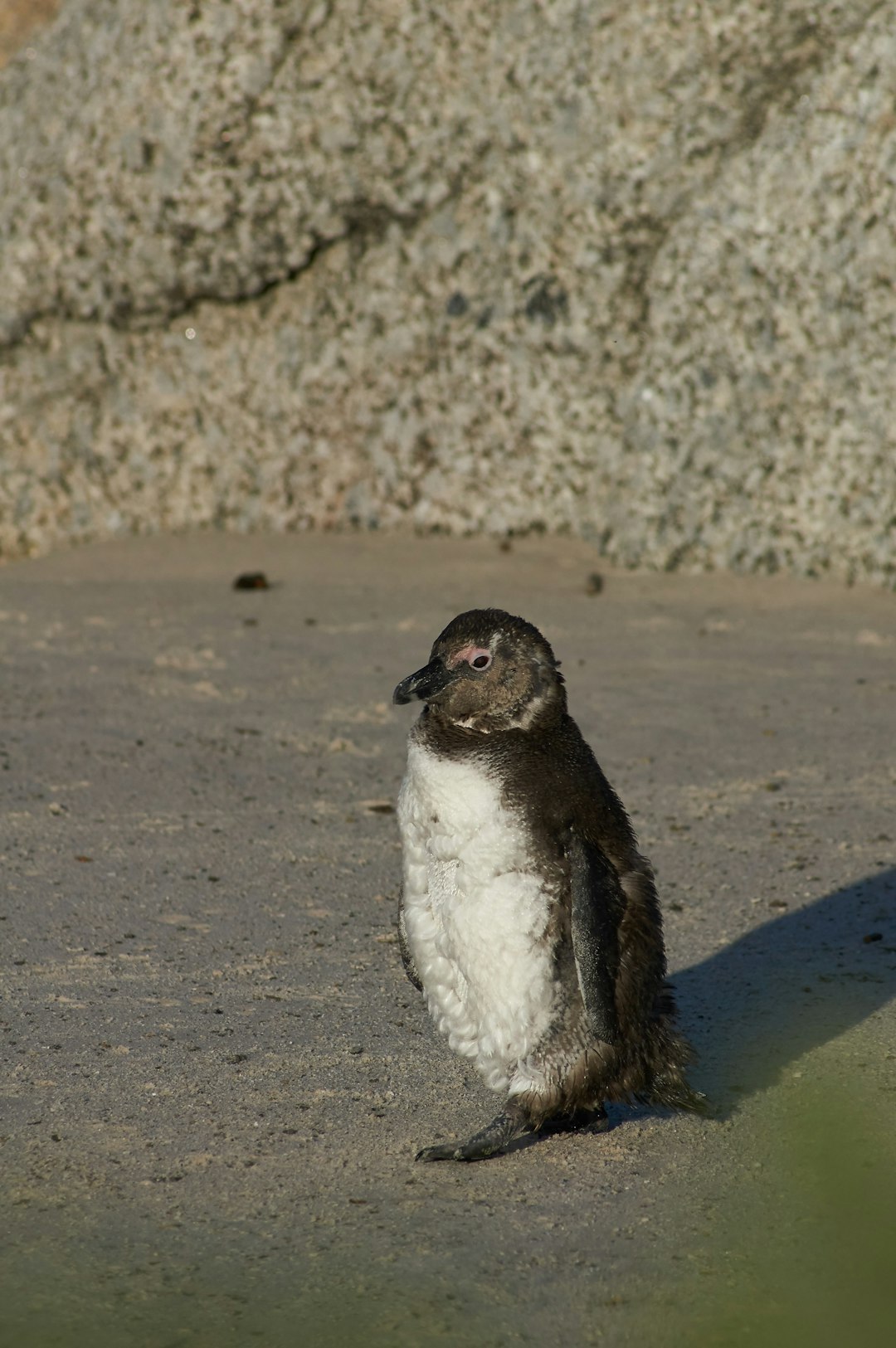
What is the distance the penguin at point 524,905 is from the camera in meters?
3.25

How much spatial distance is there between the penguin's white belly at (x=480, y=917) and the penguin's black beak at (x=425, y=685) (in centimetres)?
11

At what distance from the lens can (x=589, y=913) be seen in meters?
3.20

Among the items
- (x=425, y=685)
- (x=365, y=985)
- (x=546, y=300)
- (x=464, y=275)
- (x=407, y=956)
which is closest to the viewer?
(x=425, y=685)

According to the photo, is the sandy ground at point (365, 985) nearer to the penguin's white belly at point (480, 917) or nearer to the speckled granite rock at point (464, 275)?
the penguin's white belly at point (480, 917)

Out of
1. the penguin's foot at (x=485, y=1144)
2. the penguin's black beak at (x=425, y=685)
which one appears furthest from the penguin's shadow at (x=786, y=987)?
the penguin's black beak at (x=425, y=685)

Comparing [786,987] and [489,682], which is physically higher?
[489,682]

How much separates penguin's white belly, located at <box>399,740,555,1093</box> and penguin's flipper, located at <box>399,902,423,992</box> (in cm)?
10

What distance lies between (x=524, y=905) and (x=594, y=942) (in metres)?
0.16

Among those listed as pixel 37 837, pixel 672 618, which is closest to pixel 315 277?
pixel 672 618

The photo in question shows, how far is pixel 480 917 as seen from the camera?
3260 mm

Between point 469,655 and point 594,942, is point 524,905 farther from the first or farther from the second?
point 469,655

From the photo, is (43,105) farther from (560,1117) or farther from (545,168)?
(560,1117)

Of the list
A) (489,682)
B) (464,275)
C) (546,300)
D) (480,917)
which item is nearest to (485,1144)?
(480,917)

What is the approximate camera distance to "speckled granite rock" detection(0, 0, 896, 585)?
832 cm
